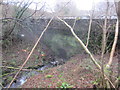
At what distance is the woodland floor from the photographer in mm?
4082

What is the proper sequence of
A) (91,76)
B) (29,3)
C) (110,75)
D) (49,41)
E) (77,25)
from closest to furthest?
1. (110,75)
2. (91,76)
3. (29,3)
4. (77,25)
5. (49,41)

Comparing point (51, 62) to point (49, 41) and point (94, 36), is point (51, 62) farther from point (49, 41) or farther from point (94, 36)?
point (94, 36)

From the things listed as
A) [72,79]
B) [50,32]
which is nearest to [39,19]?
[50,32]

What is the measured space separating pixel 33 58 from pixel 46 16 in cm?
335

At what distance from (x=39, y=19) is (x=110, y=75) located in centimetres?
739

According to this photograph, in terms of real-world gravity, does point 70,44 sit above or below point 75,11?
below

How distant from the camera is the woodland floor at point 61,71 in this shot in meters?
4.08

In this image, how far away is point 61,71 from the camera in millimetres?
5551

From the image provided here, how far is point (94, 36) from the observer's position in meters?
7.75

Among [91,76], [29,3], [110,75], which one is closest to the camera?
[110,75]

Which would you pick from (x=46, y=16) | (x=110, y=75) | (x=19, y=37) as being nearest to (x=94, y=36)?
(x=46, y=16)

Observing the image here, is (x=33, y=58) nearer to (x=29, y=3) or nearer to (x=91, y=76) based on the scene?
(x=29, y=3)

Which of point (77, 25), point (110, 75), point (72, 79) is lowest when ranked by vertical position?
point (72, 79)

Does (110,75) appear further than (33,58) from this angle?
No
